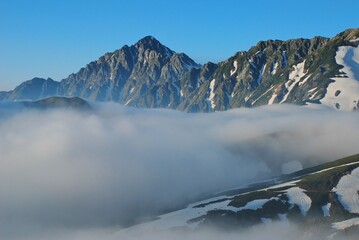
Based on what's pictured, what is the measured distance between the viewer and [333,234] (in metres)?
196

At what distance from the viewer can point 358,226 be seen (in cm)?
19675

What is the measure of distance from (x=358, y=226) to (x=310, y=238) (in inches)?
735

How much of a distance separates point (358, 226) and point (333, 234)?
10.2m

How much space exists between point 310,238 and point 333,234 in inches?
343

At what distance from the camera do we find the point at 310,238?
198 m
